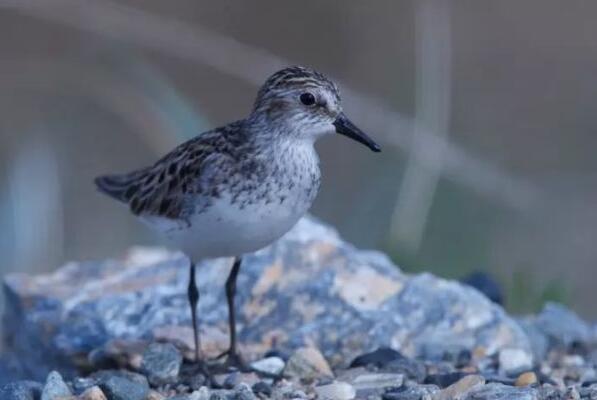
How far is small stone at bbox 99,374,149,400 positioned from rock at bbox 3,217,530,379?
82cm

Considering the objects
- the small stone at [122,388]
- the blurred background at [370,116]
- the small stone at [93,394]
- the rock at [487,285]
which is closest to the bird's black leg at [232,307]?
the small stone at [122,388]

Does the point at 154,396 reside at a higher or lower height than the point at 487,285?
lower

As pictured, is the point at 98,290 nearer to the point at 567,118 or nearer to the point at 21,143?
the point at 21,143

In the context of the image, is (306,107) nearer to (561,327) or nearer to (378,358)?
(378,358)

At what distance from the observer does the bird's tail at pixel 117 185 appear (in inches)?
320

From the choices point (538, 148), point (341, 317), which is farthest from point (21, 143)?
point (538, 148)

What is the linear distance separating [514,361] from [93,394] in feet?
6.31

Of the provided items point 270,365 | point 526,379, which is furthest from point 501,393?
point 270,365

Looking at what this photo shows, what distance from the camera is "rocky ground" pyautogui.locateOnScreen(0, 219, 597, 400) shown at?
7000 millimetres

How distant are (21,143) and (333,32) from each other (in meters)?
6.00

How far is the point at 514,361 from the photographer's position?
24.4ft

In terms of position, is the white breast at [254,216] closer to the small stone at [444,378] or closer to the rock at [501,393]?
the small stone at [444,378]

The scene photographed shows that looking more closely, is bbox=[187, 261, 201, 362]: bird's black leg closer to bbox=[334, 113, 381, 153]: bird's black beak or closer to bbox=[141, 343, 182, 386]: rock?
bbox=[141, 343, 182, 386]: rock

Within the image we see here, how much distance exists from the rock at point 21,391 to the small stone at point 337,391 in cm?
106
